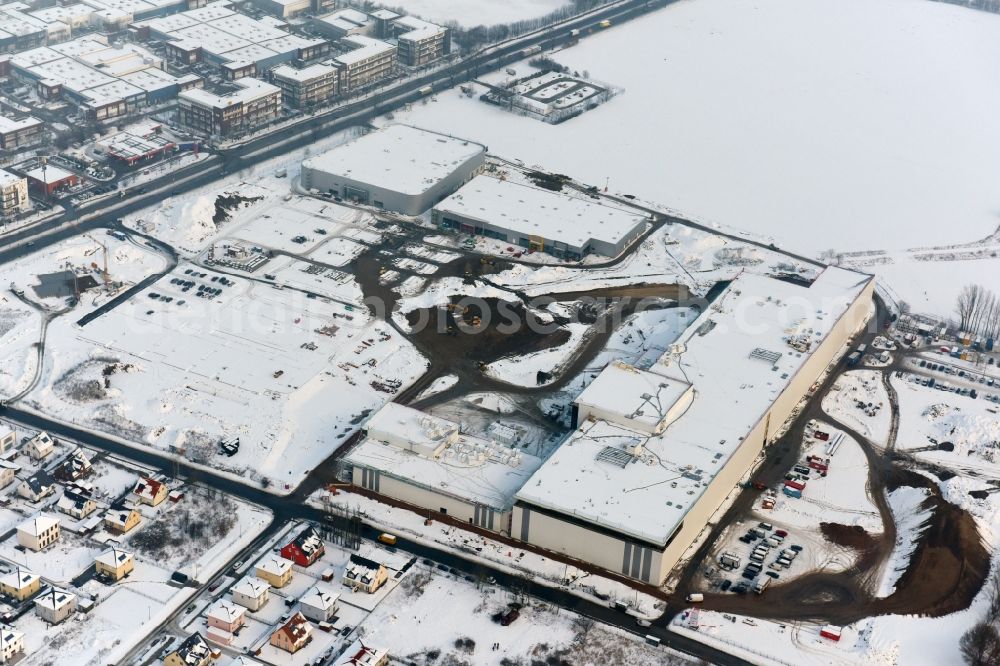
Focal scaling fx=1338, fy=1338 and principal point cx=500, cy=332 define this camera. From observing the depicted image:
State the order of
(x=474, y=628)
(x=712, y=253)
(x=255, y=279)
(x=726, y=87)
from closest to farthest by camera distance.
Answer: (x=474, y=628), (x=255, y=279), (x=712, y=253), (x=726, y=87)

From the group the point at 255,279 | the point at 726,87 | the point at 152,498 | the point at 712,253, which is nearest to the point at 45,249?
the point at 255,279

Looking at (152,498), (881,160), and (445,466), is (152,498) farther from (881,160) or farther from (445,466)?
(881,160)

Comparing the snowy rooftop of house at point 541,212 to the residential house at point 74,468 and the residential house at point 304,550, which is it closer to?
the residential house at point 74,468

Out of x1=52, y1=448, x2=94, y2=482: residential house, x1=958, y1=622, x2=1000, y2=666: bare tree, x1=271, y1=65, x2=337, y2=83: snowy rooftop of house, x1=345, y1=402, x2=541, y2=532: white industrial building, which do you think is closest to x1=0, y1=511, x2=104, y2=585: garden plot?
x1=52, y1=448, x2=94, y2=482: residential house

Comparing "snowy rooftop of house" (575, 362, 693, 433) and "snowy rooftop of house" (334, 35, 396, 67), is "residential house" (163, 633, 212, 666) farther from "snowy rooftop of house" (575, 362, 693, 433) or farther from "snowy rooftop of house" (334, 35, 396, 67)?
"snowy rooftop of house" (334, 35, 396, 67)

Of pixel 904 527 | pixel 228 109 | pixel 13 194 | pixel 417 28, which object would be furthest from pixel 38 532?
pixel 417 28

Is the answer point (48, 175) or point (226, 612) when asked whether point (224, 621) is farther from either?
point (48, 175)
